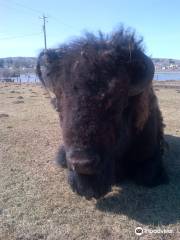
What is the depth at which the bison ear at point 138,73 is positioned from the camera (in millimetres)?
5977

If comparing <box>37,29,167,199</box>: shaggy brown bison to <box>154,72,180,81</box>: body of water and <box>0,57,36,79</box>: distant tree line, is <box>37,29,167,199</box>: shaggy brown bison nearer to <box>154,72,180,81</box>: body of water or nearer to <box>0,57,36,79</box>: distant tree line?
<box>154,72,180,81</box>: body of water

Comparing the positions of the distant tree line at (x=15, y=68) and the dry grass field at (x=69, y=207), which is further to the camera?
the distant tree line at (x=15, y=68)

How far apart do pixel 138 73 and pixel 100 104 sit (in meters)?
1.09

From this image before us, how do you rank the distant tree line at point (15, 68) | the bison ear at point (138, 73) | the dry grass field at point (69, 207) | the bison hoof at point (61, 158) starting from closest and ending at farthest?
1. the dry grass field at point (69, 207)
2. the bison ear at point (138, 73)
3. the bison hoof at point (61, 158)
4. the distant tree line at point (15, 68)

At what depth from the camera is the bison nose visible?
5.00m

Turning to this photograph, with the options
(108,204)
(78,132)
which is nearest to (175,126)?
(108,204)

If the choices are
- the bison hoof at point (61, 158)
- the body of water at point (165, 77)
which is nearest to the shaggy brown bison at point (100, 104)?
the bison hoof at point (61, 158)

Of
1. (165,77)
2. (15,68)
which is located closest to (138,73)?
(165,77)

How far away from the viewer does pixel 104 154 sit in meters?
5.38

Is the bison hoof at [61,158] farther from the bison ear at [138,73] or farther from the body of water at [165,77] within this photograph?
the body of water at [165,77]

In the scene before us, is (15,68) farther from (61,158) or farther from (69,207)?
(69,207)

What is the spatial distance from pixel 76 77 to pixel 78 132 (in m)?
0.83

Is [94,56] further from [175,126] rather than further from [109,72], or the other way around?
[175,126]

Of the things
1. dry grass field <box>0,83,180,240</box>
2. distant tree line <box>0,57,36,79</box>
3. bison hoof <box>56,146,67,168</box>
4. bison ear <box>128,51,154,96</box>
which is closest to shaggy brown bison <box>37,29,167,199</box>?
bison ear <box>128,51,154,96</box>
